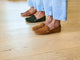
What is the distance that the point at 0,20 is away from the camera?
1.68 meters

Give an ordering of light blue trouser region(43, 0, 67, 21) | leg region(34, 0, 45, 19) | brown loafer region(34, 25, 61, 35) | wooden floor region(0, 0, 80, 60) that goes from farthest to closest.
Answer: leg region(34, 0, 45, 19), brown loafer region(34, 25, 61, 35), light blue trouser region(43, 0, 67, 21), wooden floor region(0, 0, 80, 60)

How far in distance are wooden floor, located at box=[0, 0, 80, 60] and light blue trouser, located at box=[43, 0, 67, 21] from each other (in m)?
0.20

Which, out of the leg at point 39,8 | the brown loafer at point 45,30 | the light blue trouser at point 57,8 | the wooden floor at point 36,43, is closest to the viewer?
the wooden floor at point 36,43

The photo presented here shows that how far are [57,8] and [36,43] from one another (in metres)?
0.35

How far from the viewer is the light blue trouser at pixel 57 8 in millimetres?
1099

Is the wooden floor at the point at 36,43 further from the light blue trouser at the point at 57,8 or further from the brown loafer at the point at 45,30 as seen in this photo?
the light blue trouser at the point at 57,8

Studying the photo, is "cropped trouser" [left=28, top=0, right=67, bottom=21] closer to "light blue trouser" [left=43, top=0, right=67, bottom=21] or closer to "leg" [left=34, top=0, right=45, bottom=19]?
"light blue trouser" [left=43, top=0, right=67, bottom=21]

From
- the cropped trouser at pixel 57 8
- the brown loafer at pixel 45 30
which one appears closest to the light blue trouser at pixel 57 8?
the cropped trouser at pixel 57 8

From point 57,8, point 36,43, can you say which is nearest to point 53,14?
point 57,8

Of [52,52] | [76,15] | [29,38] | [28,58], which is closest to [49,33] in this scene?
[29,38]

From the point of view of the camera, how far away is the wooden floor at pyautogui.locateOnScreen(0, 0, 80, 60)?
3.14ft

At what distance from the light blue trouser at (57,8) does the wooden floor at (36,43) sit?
0.66ft

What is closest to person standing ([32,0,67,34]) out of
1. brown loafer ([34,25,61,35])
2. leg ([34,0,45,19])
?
brown loafer ([34,25,61,35])

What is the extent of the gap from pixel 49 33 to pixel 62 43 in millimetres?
220
